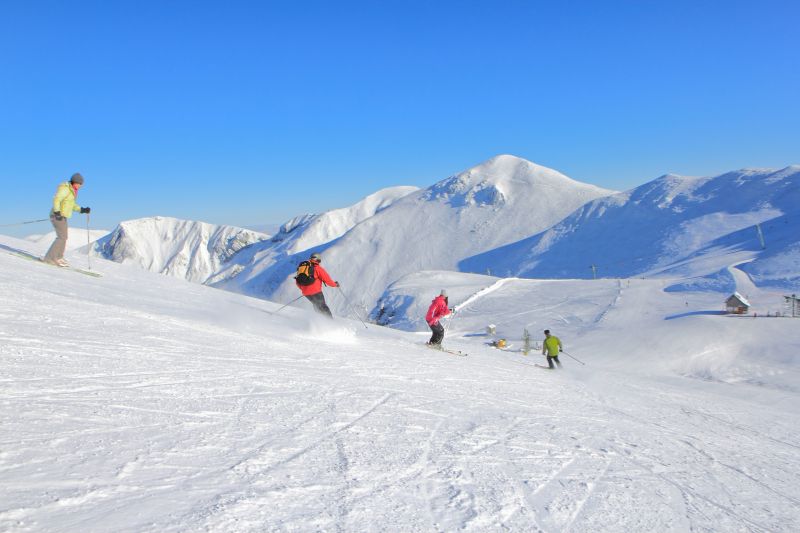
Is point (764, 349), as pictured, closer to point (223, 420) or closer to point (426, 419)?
point (426, 419)

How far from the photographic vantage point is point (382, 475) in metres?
4.45

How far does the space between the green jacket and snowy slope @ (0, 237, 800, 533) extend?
2.22 meters

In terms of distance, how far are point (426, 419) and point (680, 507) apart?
9.26ft

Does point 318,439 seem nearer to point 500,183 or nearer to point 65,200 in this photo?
point 65,200

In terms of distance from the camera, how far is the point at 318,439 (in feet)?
16.9

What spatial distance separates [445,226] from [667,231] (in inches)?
2142

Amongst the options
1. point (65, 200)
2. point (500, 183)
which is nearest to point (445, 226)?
point (500, 183)

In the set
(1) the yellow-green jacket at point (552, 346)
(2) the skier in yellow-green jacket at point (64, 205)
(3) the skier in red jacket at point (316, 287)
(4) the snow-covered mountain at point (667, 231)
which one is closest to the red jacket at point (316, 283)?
(3) the skier in red jacket at point (316, 287)

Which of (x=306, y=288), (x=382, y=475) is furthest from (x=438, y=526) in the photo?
(x=306, y=288)

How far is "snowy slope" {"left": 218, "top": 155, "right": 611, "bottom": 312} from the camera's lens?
4813 inches

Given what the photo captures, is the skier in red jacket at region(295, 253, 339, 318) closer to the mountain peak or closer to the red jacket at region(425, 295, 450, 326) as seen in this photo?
the red jacket at region(425, 295, 450, 326)

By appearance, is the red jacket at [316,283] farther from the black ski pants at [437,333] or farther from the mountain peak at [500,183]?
the mountain peak at [500,183]

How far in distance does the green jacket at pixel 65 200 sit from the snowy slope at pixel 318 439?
222 centimetres

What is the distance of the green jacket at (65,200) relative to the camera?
14.0m
